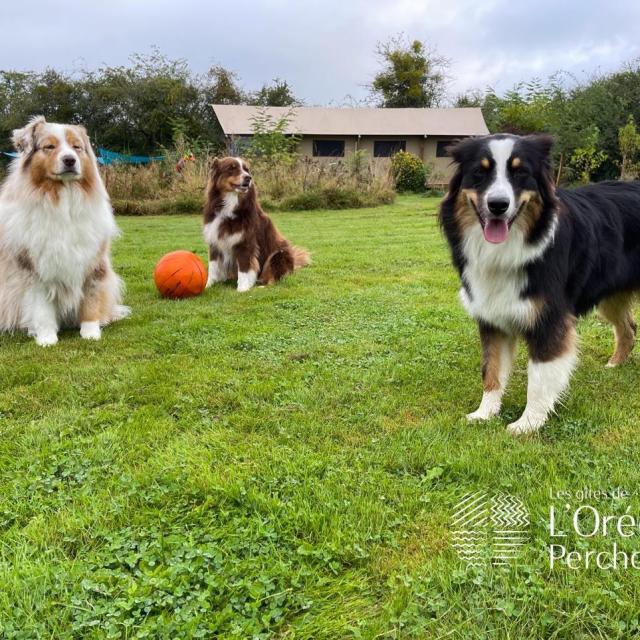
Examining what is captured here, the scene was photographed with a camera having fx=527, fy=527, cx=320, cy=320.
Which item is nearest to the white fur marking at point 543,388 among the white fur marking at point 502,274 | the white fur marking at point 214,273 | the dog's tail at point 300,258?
the white fur marking at point 502,274

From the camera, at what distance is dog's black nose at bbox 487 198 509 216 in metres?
2.88

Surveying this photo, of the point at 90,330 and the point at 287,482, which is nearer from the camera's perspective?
the point at 287,482

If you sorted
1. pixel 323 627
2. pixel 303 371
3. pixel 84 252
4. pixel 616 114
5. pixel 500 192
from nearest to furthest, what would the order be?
1. pixel 323 627
2. pixel 500 192
3. pixel 303 371
4. pixel 84 252
5. pixel 616 114

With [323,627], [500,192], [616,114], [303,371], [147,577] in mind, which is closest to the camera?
[323,627]

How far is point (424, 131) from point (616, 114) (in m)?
11.1

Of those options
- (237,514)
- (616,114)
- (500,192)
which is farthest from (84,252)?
(616,114)

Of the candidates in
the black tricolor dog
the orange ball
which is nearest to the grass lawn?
the black tricolor dog

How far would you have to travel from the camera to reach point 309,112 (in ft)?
114

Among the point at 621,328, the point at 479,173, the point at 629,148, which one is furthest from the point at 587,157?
the point at 479,173

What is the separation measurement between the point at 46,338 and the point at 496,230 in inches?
164

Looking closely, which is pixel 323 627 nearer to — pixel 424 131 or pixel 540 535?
pixel 540 535

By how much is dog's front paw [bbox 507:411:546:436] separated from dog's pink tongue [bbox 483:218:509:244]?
44.9 inches

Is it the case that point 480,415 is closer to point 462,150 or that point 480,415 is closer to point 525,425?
point 525,425

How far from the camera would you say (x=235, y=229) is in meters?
7.32
